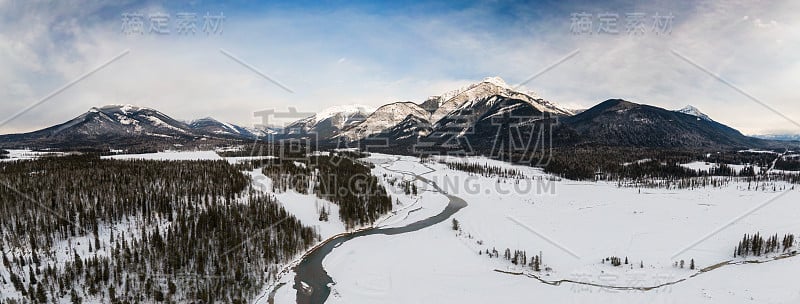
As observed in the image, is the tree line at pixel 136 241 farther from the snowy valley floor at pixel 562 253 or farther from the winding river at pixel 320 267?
the snowy valley floor at pixel 562 253

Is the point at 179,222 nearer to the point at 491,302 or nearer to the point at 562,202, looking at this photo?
the point at 491,302

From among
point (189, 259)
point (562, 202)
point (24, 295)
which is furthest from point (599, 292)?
point (562, 202)

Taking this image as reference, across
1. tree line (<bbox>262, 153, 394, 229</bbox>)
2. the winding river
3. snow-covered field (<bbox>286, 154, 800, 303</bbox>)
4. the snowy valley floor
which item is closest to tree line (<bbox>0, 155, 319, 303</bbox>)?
the winding river

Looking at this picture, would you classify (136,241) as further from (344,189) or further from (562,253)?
(562,253)

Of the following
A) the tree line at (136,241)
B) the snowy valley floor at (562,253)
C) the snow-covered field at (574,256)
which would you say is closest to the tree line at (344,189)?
the snowy valley floor at (562,253)

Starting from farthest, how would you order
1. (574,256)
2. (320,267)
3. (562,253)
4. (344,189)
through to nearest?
(344,189) → (562,253) → (574,256) → (320,267)

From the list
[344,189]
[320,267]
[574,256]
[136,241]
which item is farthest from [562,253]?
[344,189]
